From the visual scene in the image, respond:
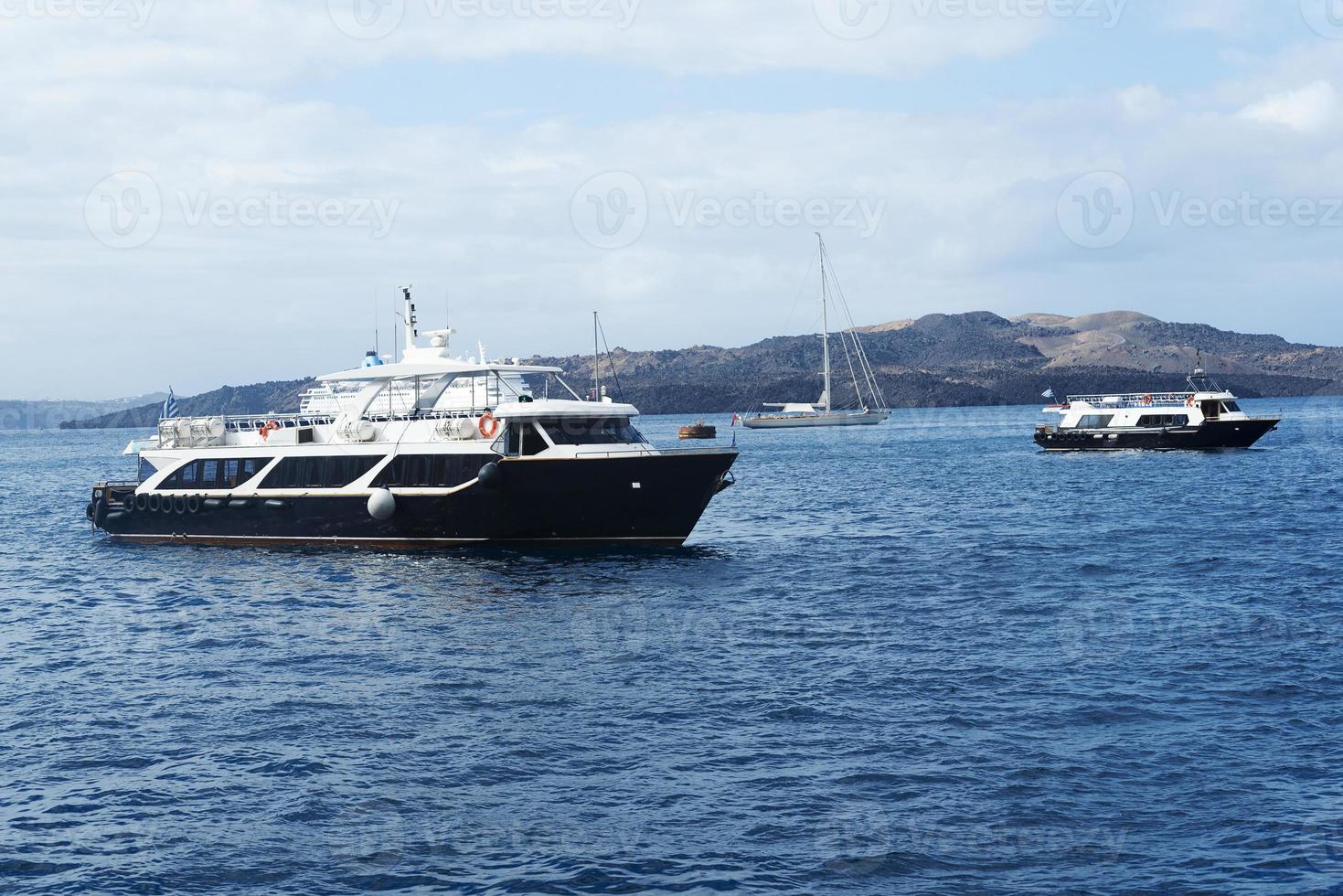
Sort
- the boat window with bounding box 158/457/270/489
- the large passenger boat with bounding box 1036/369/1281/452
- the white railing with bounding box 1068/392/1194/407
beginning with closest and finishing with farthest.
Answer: the boat window with bounding box 158/457/270/489
the large passenger boat with bounding box 1036/369/1281/452
the white railing with bounding box 1068/392/1194/407

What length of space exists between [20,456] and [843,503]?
146m

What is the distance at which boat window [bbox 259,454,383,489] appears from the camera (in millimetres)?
37406

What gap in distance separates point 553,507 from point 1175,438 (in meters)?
62.3

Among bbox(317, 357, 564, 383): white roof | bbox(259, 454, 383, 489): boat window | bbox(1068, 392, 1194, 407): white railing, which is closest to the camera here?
bbox(259, 454, 383, 489): boat window

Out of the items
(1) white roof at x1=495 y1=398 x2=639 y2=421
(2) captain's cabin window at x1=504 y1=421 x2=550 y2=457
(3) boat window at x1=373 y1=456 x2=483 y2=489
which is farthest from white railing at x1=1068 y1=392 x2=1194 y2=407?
(3) boat window at x1=373 y1=456 x2=483 y2=489

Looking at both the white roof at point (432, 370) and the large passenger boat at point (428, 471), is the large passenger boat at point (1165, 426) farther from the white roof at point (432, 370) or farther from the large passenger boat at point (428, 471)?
the white roof at point (432, 370)

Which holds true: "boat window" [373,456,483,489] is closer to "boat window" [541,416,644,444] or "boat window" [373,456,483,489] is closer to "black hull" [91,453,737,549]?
"black hull" [91,453,737,549]

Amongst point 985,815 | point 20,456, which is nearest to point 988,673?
point 985,815

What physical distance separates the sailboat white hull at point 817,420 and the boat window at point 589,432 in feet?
444

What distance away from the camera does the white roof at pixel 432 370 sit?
38312mm

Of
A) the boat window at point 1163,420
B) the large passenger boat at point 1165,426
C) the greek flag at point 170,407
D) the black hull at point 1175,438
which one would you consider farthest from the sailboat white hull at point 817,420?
the greek flag at point 170,407

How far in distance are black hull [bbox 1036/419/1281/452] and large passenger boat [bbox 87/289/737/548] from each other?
56.2 meters

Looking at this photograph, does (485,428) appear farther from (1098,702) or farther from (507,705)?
(1098,702)

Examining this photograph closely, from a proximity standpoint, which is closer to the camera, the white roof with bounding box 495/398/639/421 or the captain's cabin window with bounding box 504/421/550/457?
the white roof with bounding box 495/398/639/421
